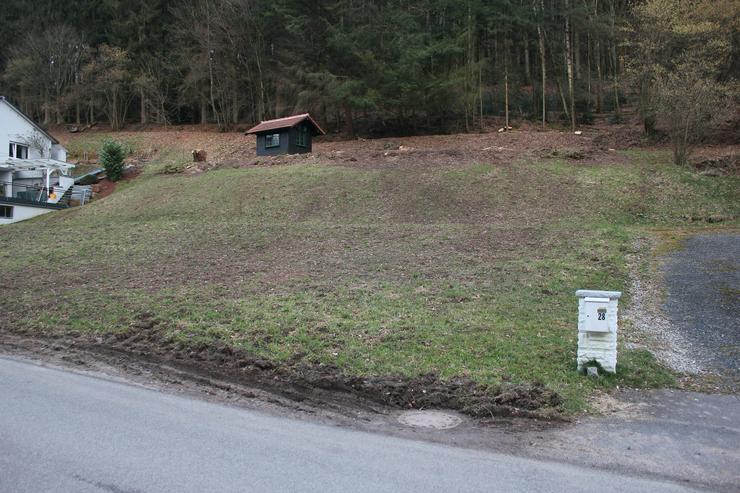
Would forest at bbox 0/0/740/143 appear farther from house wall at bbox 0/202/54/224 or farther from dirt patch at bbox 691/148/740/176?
house wall at bbox 0/202/54/224

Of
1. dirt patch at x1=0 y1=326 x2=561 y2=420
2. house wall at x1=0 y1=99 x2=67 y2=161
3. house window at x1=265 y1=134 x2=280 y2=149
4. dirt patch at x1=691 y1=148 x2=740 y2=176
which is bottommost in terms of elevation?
dirt patch at x1=0 y1=326 x2=561 y2=420

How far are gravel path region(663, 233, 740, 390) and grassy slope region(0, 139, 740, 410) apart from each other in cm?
102

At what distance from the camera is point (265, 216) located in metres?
20.9

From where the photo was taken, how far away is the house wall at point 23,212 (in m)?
28.6

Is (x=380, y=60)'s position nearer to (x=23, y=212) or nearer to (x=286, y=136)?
(x=286, y=136)

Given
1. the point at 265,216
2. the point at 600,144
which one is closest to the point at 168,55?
the point at 265,216

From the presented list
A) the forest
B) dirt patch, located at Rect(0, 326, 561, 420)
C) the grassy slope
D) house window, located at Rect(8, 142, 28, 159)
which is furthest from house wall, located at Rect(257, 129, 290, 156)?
dirt patch, located at Rect(0, 326, 561, 420)

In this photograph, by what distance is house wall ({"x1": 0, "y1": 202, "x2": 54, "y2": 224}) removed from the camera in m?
28.6

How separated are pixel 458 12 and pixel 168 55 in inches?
1077

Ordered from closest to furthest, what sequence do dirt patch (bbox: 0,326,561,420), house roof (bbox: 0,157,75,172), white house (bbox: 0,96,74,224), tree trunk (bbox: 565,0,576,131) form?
dirt patch (bbox: 0,326,561,420) → white house (bbox: 0,96,74,224) → tree trunk (bbox: 565,0,576,131) → house roof (bbox: 0,157,75,172)

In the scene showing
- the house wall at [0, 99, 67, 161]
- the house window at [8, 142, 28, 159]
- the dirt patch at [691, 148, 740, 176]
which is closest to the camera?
the dirt patch at [691, 148, 740, 176]

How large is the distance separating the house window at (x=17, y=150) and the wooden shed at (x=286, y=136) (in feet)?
68.0

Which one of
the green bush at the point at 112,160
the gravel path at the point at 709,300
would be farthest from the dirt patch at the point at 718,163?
the green bush at the point at 112,160

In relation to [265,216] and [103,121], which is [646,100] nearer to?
[265,216]
